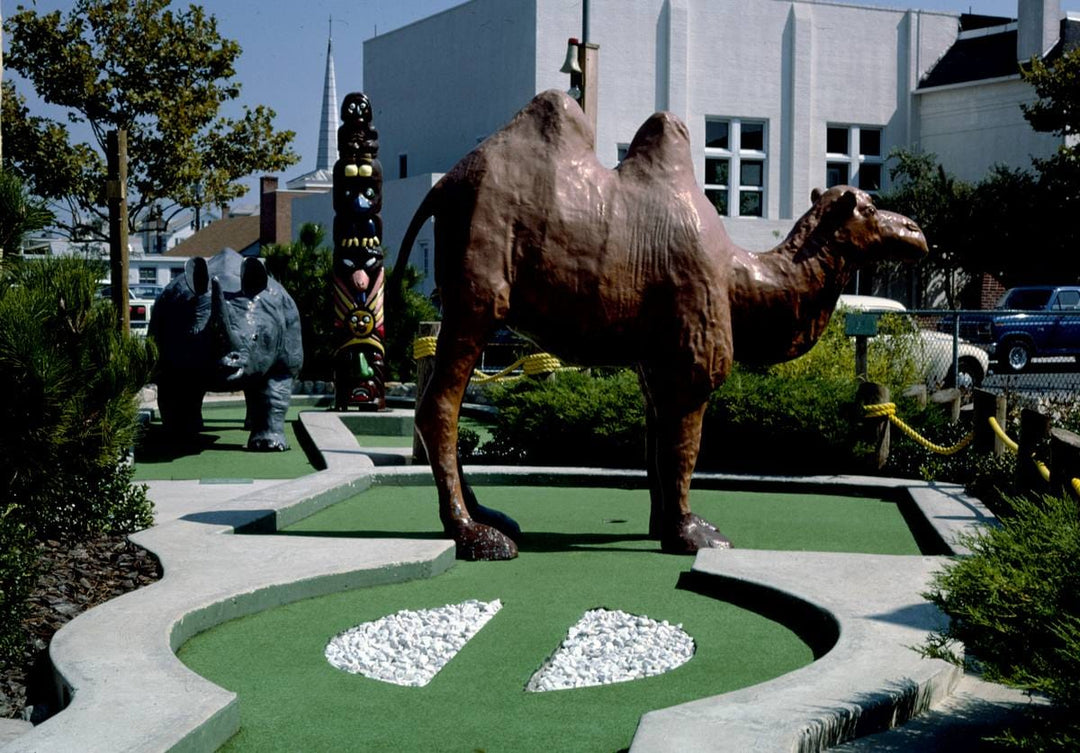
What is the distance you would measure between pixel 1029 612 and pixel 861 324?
8318 millimetres

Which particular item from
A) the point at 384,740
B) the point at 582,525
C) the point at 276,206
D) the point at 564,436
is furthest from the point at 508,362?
the point at 276,206

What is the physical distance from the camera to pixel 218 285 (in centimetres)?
1173

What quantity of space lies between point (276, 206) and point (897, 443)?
48940mm

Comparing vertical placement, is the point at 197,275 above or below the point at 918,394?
above

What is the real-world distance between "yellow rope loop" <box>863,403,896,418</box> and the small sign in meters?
1.19

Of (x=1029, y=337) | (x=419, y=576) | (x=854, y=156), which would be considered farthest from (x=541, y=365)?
(x=854, y=156)

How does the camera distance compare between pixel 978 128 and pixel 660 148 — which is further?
pixel 978 128

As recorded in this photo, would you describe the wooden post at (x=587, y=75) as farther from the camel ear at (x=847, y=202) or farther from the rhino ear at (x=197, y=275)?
the camel ear at (x=847, y=202)

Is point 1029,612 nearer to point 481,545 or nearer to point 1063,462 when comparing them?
point 1063,462

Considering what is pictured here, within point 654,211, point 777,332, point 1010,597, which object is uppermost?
point 654,211

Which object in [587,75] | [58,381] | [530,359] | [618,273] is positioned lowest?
[530,359]

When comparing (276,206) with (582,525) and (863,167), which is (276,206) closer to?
(863,167)

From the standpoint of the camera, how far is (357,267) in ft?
53.0

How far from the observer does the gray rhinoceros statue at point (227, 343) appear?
39.6ft
